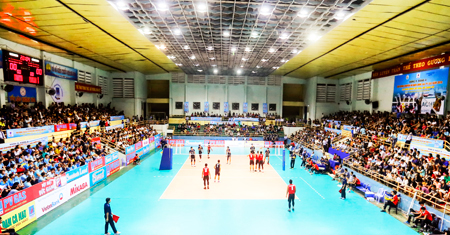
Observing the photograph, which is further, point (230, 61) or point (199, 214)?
point (230, 61)

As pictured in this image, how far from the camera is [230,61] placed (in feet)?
92.9

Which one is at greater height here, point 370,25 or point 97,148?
point 370,25

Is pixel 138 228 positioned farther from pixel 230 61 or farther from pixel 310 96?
pixel 310 96

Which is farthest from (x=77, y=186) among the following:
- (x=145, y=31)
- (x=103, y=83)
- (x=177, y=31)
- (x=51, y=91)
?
(x=103, y=83)

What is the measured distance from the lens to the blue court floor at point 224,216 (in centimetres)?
942

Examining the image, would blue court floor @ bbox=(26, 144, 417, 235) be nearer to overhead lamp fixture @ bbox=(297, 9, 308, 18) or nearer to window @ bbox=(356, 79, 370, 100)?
overhead lamp fixture @ bbox=(297, 9, 308, 18)

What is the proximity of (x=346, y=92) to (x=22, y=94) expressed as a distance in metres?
41.0

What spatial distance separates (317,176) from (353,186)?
10.5 ft

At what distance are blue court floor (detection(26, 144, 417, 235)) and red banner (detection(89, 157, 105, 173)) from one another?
156cm

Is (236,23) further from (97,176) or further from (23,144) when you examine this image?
(23,144)

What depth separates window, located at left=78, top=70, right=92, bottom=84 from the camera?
28420 mm

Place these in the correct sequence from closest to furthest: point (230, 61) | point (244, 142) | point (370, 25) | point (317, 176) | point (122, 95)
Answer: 1. point (370, 25)
2. point (317, 176)
3. point (230, 61)
4. point (244, 142)
5. point (122, 95)

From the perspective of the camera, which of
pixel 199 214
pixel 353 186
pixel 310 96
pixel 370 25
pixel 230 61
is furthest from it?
pixel 310 96

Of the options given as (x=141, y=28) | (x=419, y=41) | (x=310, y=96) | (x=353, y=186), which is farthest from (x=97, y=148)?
(x=310, y=96)
